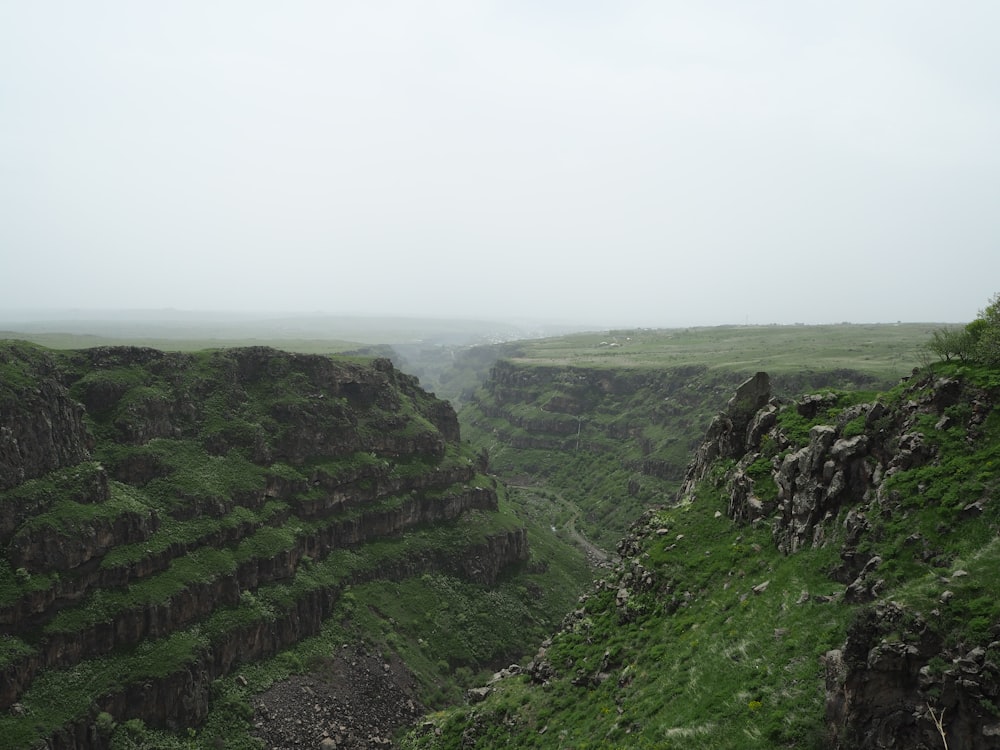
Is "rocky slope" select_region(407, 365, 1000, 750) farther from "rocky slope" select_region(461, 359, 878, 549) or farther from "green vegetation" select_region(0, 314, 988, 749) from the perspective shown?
"rocky slope" select_region(461, 359, 878, 549)

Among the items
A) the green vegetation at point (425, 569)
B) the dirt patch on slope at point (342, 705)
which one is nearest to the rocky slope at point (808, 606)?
the green vegetation at point (425, 569)

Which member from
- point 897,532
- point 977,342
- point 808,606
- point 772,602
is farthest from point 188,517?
point 977,342

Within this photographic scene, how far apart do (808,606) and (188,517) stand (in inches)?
2860

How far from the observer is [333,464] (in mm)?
98250

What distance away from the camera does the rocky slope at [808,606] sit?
20.0 metres

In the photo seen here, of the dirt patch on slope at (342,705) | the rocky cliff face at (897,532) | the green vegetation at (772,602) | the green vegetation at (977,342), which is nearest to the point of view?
the rocky cliff face at (897,532)

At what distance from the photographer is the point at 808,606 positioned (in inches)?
1119

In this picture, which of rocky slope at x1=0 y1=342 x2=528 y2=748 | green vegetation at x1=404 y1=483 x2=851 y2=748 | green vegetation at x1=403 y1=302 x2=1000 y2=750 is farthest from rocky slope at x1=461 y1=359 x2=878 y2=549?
green vegetation at x1=403 y1=302 x2=1000 y2=750

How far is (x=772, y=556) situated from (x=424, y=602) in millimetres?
65525

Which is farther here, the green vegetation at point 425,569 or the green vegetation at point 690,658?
the green vegetation at point 425,569

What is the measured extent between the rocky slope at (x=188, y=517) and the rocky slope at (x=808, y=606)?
32.1 meters

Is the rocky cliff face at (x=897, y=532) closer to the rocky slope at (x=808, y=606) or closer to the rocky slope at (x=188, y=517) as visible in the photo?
the rocky slope at (x=808, y=606)

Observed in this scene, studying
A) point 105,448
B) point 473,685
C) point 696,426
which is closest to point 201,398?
point 105,448

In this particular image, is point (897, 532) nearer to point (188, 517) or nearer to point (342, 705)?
point (342, 705)
